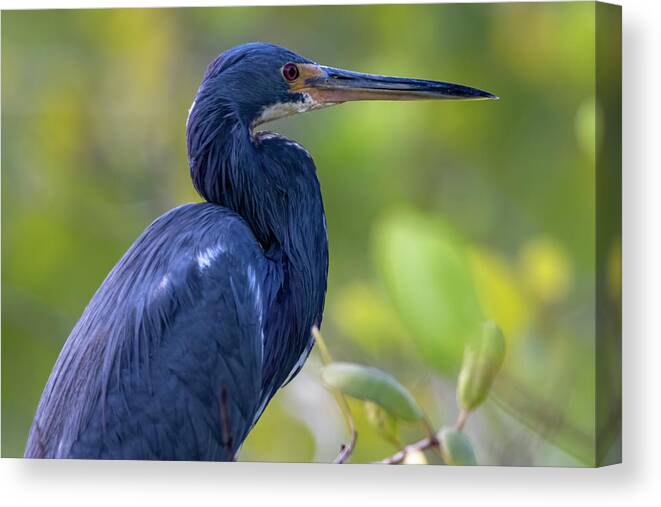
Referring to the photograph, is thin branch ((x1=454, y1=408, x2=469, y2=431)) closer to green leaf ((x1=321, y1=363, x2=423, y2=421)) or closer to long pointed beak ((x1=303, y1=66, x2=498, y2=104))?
green leaf ((x1=321, y1=363, x2=423, y2=421))

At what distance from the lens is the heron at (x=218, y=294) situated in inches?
134

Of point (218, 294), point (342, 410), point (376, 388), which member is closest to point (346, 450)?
point (342, 410)

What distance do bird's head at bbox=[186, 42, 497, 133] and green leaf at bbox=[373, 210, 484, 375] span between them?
355 millimetres

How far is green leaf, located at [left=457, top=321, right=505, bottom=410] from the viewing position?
3.54 metres

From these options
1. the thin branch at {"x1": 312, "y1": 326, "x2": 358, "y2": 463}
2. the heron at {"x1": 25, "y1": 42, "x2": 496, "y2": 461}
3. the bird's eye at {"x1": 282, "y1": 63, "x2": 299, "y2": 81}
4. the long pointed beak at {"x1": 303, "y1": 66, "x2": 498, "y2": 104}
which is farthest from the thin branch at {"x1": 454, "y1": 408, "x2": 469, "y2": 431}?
the bird's eye at {"x1": 282, "y1": 63, "x2": 299, "y2": 81}

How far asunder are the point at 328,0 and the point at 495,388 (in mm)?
1132

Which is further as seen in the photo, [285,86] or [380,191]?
[380,191]

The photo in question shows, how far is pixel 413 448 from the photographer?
3600 mm

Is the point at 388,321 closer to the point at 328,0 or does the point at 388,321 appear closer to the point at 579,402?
the point at 579,402

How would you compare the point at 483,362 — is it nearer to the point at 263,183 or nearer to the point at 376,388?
the point at 376,388

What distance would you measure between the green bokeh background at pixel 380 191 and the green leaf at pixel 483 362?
0.03 metres

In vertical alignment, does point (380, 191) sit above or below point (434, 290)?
above

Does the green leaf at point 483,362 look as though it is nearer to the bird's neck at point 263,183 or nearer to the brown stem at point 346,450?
the brown stem at point 346,450

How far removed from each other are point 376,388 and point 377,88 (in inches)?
31.1
